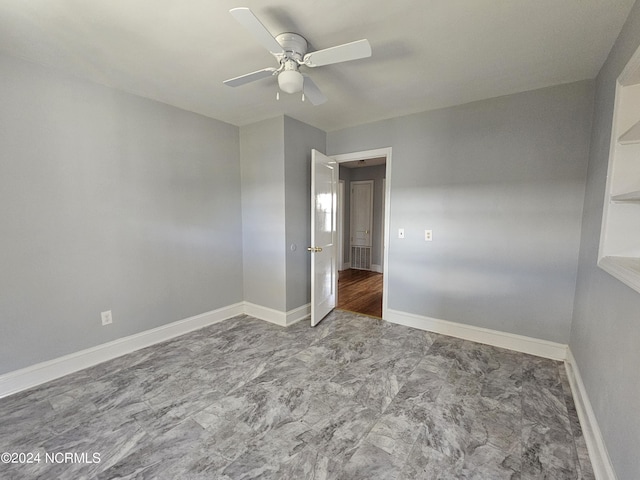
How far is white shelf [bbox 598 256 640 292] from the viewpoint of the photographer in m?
1.17

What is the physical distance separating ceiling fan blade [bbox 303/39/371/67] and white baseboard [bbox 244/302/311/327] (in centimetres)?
253

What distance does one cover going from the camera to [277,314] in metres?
3.28

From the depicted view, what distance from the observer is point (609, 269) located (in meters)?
1.50

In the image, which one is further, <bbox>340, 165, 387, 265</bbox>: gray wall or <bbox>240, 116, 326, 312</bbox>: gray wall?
<bbox>340, 165, 387, 265</bbox>: gray wall

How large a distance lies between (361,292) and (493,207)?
253cm

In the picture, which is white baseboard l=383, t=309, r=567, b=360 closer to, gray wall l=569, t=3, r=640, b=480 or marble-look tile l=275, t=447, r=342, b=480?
gray wall l=569, t=3, r=640, b=480

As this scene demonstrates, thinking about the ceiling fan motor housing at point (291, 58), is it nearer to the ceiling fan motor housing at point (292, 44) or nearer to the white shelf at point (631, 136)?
the ceiling fan motor housing at point (292, 44)

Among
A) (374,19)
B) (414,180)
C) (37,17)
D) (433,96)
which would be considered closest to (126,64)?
(37,17)

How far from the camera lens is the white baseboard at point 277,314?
324 centimetres

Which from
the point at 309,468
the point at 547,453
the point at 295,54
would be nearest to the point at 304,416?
the point at 309,468

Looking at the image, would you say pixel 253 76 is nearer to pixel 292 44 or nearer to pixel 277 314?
pixel 292 44

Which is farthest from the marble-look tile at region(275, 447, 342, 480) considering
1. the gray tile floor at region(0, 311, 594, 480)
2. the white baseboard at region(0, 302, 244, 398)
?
the white baseboard at region(0, 302, 244, 398)

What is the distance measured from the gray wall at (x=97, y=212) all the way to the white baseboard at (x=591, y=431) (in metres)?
3.30

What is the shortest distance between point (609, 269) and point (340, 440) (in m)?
1.78
